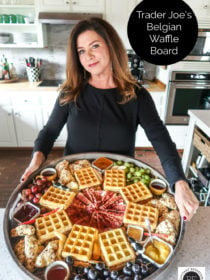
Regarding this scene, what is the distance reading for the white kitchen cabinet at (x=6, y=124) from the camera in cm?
281

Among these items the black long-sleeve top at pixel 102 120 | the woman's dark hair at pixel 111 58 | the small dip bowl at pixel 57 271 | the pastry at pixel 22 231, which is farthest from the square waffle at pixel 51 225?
the woman's dark hair at pixel 111 58

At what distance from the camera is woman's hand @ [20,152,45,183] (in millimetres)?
1033

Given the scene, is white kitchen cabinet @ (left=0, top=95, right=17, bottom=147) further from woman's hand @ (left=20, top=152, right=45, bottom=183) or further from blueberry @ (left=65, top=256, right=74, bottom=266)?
blueberry @ (left=65, top=256, right=74, bottom=266)

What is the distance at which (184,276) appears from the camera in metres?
0.70

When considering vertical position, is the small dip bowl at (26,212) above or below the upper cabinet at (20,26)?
below

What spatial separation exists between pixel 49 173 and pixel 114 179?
0.32 metres

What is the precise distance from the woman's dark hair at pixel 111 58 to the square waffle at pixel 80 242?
725mm

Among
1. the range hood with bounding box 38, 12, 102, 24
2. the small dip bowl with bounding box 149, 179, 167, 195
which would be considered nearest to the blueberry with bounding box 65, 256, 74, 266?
the small dip bowl with bounding box 149, 179, 167, 195

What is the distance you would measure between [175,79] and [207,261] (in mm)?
2299

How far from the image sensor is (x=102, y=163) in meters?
1.20

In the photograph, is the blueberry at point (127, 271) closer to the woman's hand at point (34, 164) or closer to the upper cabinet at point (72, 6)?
the woman's hand at point (34, 164)

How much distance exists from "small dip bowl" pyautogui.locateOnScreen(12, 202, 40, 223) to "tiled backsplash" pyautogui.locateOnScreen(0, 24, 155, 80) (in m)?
2.72

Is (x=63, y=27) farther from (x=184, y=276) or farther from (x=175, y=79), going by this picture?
(x=184, y=276)

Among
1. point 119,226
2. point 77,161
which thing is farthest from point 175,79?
point 119,226
